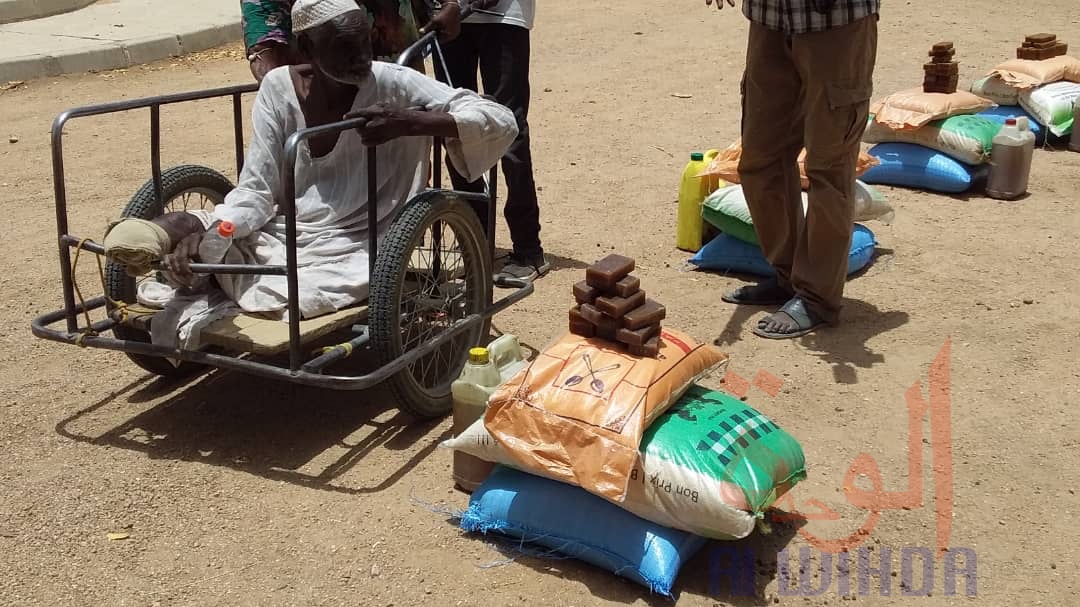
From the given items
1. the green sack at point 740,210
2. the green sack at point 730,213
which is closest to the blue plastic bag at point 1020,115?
the green sack at point 740,210

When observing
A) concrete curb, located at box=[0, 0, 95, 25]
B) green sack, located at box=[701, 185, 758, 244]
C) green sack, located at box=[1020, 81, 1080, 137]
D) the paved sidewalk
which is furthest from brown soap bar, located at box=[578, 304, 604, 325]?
concrete curb, located at box=[0, 0, 95, 25]

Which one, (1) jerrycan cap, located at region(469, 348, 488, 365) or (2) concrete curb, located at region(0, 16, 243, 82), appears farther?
(2) concrete curb, located at region(0, 16, 243, 82)

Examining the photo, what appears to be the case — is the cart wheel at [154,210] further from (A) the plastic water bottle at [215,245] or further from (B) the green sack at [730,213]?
(B) the green sack at [730,213]

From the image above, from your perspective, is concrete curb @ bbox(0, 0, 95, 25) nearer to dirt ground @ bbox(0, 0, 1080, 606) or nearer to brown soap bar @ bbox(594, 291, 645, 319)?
dirt ground @ bbox(0, 0, 1080, 606)

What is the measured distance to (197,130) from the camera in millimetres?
7863

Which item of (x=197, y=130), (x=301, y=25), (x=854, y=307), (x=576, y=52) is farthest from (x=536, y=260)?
(x=576, y=52)

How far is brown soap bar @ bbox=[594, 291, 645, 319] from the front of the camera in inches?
127

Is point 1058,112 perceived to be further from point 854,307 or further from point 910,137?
point 854,307

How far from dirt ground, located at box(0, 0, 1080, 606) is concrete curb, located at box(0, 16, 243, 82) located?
254cm

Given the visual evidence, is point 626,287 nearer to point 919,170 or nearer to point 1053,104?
point 919,170

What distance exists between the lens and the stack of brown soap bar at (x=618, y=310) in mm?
3217

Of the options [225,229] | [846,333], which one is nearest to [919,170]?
[846,333]

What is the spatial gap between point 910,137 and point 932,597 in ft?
13.3

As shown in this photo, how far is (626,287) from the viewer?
3.23m
